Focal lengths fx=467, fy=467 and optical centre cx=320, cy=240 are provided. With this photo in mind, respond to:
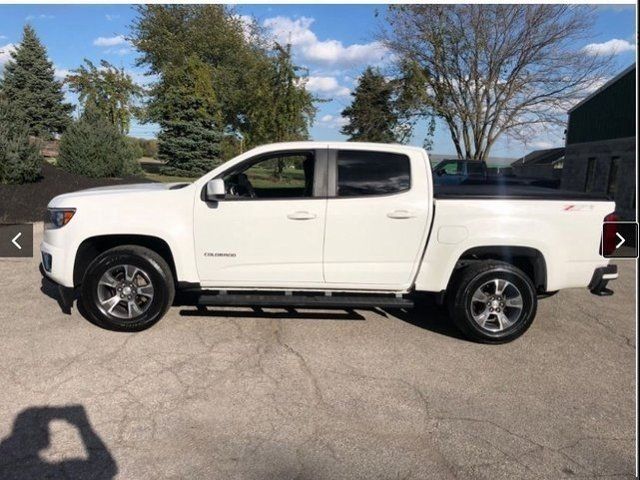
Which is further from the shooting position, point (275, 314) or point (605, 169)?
point (605, 169)

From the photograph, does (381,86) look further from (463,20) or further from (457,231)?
(457,231)

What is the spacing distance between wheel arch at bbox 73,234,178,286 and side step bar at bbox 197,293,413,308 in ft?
1.74

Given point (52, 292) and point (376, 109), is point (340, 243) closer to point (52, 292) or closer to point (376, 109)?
point (52, 292)

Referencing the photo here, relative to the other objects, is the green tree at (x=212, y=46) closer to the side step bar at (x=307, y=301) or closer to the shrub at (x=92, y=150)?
the shrub at (x=92, y=150)

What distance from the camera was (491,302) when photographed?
4543 mm

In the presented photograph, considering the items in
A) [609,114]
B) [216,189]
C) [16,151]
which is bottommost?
[216,189]

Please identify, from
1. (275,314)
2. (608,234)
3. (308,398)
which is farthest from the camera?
(275,314)

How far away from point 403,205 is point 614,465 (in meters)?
2.58

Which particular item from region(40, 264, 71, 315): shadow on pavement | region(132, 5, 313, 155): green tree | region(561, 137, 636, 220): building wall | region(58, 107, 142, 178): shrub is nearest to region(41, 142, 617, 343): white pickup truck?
region(40, 264, 71, 315): shadow on pavement

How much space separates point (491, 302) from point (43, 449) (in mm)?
3812

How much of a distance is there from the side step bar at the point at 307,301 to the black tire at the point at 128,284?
0.40 metres

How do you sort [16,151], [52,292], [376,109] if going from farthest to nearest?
[376,109] < [16,151] < [52,292]

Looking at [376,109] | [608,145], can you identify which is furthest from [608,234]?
[376,109]

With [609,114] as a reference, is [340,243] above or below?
below
